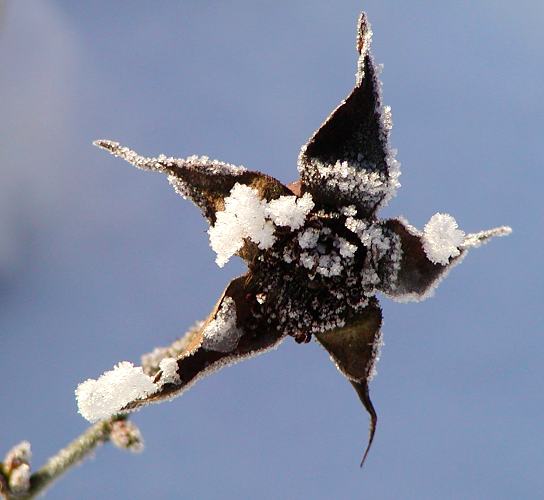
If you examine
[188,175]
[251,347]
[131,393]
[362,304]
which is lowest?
[131,393]

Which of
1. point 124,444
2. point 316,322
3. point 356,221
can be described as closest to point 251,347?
point 316,322

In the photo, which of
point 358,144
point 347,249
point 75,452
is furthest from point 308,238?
point 75,452

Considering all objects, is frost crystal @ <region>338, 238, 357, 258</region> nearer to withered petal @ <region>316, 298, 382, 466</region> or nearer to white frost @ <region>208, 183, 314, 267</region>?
white frost @ <region>208, 183, 314, 267</region>

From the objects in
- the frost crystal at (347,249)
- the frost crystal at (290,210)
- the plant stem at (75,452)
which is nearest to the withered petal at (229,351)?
the frost crystal at (290,210)

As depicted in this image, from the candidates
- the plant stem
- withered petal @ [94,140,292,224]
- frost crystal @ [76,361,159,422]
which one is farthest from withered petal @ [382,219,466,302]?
the plant stem

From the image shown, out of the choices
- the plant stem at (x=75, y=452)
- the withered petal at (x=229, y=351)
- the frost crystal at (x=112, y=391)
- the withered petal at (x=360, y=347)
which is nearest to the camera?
the frost crystal at (x=112, y=391)

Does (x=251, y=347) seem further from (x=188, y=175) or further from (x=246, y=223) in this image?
(x=188, y=175)

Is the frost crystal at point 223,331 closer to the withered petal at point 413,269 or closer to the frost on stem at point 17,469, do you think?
the withered petal at point 413,269

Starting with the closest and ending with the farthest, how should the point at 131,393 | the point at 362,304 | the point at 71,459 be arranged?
1. the point at 131,393
2. the point at 362,304
3. the point at 71,459
